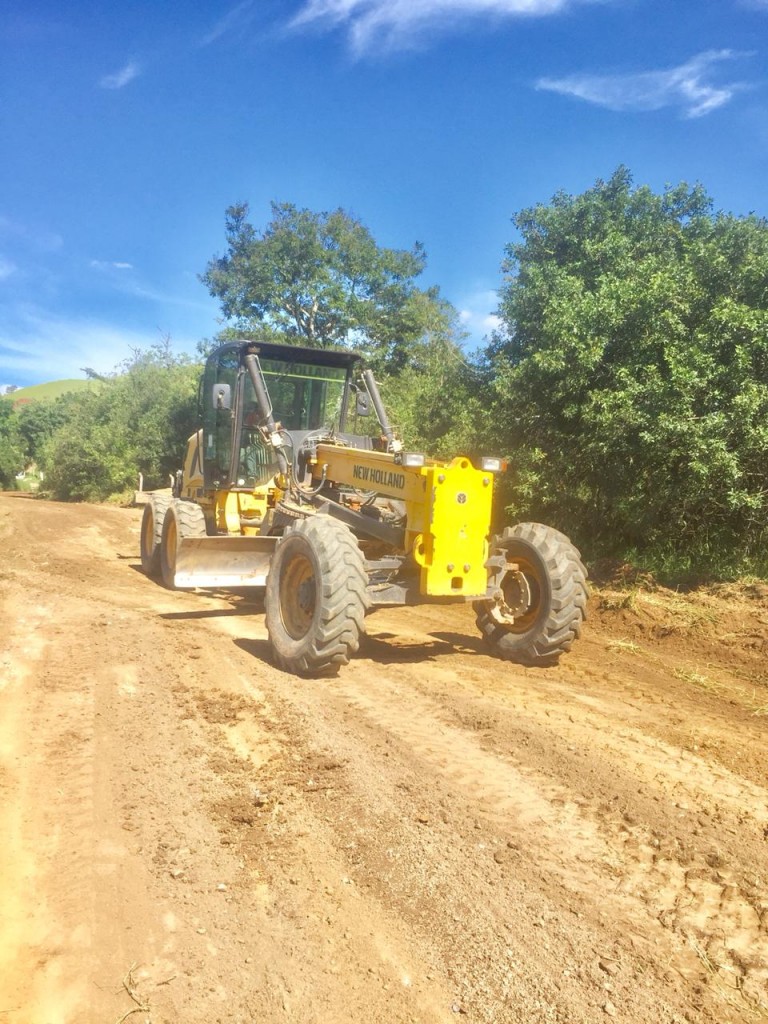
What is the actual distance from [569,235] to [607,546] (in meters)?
6.52

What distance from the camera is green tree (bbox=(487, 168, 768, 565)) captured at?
9.02 metres

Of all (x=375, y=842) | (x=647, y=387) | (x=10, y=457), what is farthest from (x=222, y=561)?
(x=10, y=457)

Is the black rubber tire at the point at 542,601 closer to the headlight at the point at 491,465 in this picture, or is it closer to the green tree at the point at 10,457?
the headlight at the point at 491,465

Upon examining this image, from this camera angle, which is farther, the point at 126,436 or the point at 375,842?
the point at 126,436

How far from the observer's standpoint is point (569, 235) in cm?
1440

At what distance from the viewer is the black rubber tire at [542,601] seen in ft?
21.7

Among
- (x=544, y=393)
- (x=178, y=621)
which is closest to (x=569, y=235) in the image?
(x=544, y=393)

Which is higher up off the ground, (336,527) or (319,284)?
(319,284)

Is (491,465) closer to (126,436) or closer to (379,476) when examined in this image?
(379,476)

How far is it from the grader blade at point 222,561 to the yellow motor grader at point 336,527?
2 centimetres

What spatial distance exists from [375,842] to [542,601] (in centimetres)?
362

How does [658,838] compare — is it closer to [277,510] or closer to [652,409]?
[277,510]

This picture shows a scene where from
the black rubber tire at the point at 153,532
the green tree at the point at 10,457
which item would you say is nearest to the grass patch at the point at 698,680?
the black rubber tire at the point at 153,532

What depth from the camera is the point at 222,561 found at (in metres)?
8.43
